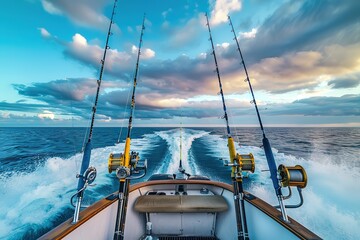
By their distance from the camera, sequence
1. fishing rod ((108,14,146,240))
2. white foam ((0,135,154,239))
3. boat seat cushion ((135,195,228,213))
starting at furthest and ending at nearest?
white foam ((0,135,154,239)) < boat seat cushion ((135,195,228,213)) < fishing rod ((108,14,146,240))

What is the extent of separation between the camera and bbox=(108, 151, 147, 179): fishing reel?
81.2 inches

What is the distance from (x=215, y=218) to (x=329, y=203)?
20.0 ft

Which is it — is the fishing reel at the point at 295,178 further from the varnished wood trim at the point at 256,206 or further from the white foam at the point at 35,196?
the white foam at the point at 35,196

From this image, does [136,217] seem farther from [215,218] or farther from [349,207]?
[349,207]

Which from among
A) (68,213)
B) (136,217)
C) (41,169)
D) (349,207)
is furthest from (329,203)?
(41,169)

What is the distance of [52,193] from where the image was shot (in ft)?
20.9

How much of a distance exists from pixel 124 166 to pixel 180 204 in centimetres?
111

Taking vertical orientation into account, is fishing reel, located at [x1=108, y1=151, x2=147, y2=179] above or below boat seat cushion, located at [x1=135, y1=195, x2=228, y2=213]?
above

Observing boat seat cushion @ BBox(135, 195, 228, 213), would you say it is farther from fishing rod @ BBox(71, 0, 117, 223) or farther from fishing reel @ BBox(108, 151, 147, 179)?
fishing rod @ BBox(71, 0, 117, 223)

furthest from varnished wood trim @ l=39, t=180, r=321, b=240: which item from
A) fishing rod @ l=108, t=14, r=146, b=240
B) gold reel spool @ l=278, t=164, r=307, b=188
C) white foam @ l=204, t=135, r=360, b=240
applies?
white foam @ l=204, t=135, r=360, b=240

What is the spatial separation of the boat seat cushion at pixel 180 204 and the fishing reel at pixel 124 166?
0.63 meters

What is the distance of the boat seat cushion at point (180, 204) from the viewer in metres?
2.45

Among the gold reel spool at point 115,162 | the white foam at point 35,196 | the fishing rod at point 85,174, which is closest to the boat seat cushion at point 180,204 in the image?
the gold reel spool at point 115,162

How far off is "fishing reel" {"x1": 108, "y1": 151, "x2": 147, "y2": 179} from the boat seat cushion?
63 cm
